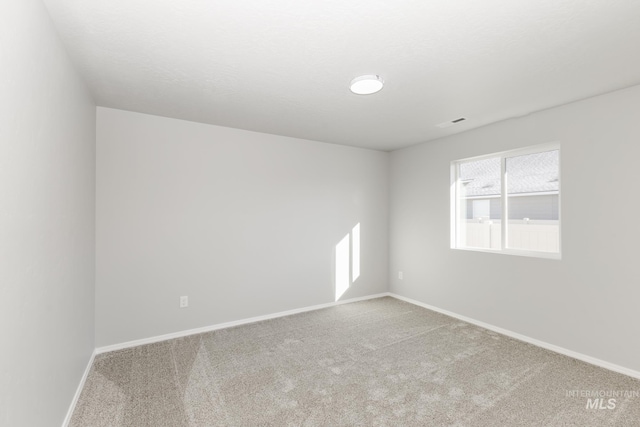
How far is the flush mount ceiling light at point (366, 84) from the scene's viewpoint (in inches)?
89.5

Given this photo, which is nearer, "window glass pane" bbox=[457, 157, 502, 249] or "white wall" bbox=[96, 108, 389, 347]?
"white wall" bbox=[96, 108, 389, 347]

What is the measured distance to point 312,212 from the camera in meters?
4.18

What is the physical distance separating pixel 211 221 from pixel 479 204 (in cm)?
325

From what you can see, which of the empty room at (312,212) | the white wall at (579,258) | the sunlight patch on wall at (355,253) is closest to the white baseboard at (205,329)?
the empty room at (312,212)

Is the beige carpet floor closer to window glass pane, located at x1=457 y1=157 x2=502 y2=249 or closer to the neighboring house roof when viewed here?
window glass pane, located at x1=457 y1=157 x2=502 y2=249

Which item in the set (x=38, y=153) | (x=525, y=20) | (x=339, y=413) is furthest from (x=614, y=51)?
(x=38, y=153)

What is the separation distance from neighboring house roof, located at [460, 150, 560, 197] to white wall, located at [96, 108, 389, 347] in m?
1.52

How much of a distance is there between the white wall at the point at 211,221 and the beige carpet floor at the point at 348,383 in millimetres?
407

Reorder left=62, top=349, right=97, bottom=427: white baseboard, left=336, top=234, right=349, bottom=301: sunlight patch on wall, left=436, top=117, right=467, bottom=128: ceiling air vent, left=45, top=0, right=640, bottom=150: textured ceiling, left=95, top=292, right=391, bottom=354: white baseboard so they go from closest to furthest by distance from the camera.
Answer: left=45, top=0, right=640, bottom=150: textured ceiling
left=62, top=349, right=97, bottom=427: white baseboard
left=95, top=292, right=391, bottom=354: white baseboard
left=436, top=117, right=467, bottom=128: ceiling air vent
left=336, top=234, right=349, bottom=301: sunlight patch on wall

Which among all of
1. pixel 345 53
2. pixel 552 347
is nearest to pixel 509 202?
pixel 552 347

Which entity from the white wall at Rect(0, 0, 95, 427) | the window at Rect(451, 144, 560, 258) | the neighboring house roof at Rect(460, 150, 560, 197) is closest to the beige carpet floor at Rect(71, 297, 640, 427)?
the white wall at Rect(0, 0, 95, 427)

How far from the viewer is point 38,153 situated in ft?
4.80

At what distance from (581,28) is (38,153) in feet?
9.70

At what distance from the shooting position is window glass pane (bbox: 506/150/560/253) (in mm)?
3049
